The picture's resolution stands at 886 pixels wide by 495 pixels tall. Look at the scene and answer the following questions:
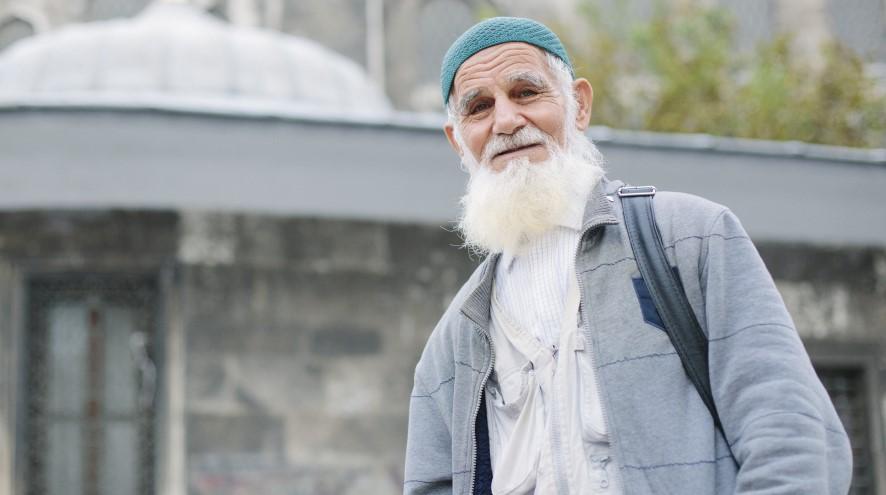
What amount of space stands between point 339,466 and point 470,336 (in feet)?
15.3

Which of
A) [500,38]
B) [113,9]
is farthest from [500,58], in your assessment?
[113,9]

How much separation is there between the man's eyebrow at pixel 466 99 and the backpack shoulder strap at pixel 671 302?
1.33 feet

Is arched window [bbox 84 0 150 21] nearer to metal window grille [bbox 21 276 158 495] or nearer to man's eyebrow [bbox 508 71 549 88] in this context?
metal window grille [bbox 21 276 158 495]

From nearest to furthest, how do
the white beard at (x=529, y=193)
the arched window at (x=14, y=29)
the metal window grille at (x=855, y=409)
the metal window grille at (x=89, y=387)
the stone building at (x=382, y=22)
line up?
the white beard at (x=529, y=193)
the metal window grille at (x=89, y=387)
the metal window grille at (x=855, y=409)
the stone building at (x=382, y=22)
the arched window at (x=14, y=29)

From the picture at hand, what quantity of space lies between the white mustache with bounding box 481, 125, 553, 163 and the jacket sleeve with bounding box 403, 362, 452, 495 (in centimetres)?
49

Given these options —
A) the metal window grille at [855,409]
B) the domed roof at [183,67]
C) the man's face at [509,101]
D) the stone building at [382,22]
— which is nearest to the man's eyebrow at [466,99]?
the man's face at [509,101]

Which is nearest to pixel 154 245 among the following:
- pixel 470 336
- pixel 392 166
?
pixel 392 166

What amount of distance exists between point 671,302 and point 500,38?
2.12 feet

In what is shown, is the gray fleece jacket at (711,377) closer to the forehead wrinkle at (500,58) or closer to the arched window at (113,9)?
the forehead wrinkle at (500,58)

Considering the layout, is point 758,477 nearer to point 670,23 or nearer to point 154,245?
point 154,245

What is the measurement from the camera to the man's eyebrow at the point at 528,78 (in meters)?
2.60

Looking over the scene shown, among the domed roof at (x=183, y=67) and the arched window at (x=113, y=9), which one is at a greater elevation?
the arched window at (x=113, y=9)

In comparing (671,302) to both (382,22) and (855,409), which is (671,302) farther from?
(382,22)

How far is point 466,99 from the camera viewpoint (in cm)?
265
